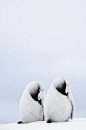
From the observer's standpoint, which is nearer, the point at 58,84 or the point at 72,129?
the point at 72,129

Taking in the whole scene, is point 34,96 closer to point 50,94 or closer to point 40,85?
point 40,85

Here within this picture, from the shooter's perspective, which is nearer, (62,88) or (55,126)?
(55,126)

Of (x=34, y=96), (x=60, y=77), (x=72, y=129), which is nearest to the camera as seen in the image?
(x=72, y=129)

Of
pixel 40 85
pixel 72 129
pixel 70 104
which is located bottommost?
pixel 72 129

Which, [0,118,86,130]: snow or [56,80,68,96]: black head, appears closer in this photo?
[0,118,86,130]: snow

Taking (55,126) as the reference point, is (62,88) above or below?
above

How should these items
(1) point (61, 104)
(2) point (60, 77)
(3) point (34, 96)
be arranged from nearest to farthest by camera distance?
(1) point (61, 104), (2) point (60, 77), (3) point (34, 96)

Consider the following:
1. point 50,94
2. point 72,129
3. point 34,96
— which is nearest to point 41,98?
point 34,96

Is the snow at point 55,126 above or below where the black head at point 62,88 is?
below

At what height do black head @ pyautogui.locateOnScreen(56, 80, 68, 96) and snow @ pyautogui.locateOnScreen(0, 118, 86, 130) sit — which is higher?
black head @ pyautogui.locateOnScreen(56, 80, 68, 96)

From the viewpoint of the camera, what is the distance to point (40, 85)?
820 centimetres

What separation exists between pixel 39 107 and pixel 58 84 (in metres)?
1.26

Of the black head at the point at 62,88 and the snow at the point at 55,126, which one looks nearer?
the snow at the point at 55,126

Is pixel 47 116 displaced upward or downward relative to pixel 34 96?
downward
